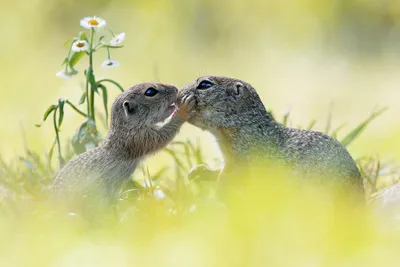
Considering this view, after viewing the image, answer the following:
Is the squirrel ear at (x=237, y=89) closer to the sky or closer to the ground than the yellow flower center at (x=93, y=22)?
closer to the ground

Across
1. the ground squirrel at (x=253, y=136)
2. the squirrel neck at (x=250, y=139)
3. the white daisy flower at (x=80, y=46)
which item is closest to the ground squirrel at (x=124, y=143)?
the ground squirrel at (x=253, y=136)

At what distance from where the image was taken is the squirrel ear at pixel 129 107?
510cm

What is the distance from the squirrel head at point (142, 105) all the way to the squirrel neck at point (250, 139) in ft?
2.10

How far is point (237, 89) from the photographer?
4.61 m

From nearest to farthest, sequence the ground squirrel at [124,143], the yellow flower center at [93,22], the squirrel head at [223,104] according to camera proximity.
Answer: the squirrel head at [223,104]
the ground squirrel at [124,143]
the yellow flower center at [93,22]

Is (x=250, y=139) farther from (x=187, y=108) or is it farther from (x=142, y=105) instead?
(x=142, y=105)

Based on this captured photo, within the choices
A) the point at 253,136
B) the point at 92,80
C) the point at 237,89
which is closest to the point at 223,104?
the point at 237,89

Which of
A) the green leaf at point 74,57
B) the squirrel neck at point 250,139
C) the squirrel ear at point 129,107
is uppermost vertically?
the green leaf at point 74,57

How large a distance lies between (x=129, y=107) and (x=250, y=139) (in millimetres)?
865

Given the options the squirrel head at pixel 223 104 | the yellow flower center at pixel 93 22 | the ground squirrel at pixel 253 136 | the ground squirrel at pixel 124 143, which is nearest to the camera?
the ground squirrel at pixel 253 136

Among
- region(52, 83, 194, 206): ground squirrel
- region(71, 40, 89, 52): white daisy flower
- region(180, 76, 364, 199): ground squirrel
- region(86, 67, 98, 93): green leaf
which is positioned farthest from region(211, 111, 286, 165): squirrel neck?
region(71, 40, 89, 52): white daisy flower

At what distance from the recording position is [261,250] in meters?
2.67

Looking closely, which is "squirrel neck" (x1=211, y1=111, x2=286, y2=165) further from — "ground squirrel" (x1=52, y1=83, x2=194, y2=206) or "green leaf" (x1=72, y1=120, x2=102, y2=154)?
"green leaf" (x1=72, y1=120, x2=102, y2=154)

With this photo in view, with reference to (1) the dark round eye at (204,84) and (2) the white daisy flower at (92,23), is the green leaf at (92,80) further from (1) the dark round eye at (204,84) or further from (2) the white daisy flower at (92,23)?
(1) the dark round eye at (204,84)
